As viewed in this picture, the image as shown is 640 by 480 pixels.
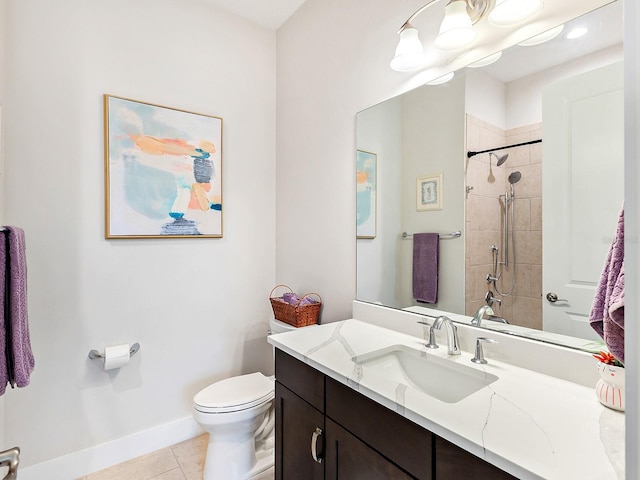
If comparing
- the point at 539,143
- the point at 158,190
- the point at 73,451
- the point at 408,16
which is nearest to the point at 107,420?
the point at 73,451

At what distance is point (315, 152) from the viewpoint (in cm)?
209

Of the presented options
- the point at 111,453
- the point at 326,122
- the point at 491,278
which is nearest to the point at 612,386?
the point at 491,278

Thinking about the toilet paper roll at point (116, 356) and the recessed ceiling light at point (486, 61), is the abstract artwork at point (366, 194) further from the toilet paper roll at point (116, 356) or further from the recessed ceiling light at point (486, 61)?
the toilet paper roll at point (116, 356)

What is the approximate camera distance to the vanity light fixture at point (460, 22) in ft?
3.65

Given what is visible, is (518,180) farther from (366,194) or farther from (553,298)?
(366,194)

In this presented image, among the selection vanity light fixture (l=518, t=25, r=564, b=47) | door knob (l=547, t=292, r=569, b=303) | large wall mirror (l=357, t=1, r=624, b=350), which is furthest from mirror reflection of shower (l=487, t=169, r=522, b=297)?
vanity light fixture (l=518, t=25, r=564, b=47)

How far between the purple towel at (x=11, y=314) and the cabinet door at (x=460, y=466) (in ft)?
4.09

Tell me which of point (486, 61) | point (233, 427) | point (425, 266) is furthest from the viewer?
point (233, 427)

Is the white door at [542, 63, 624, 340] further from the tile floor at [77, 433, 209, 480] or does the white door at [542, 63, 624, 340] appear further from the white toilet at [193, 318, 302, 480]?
the tile floor at [77, 433, 209, 480]

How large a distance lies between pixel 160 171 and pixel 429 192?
1534 millimetres

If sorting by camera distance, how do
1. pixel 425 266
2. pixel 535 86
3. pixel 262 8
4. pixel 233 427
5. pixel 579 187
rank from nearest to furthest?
pixel 579 187 → pixel 535 86 → pixel 425 266 → pixel 233 427 → pixel 262 8

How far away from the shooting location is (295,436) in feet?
4.33

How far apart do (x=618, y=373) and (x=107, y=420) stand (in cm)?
228

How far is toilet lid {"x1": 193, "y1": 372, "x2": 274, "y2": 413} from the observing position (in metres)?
1.62
